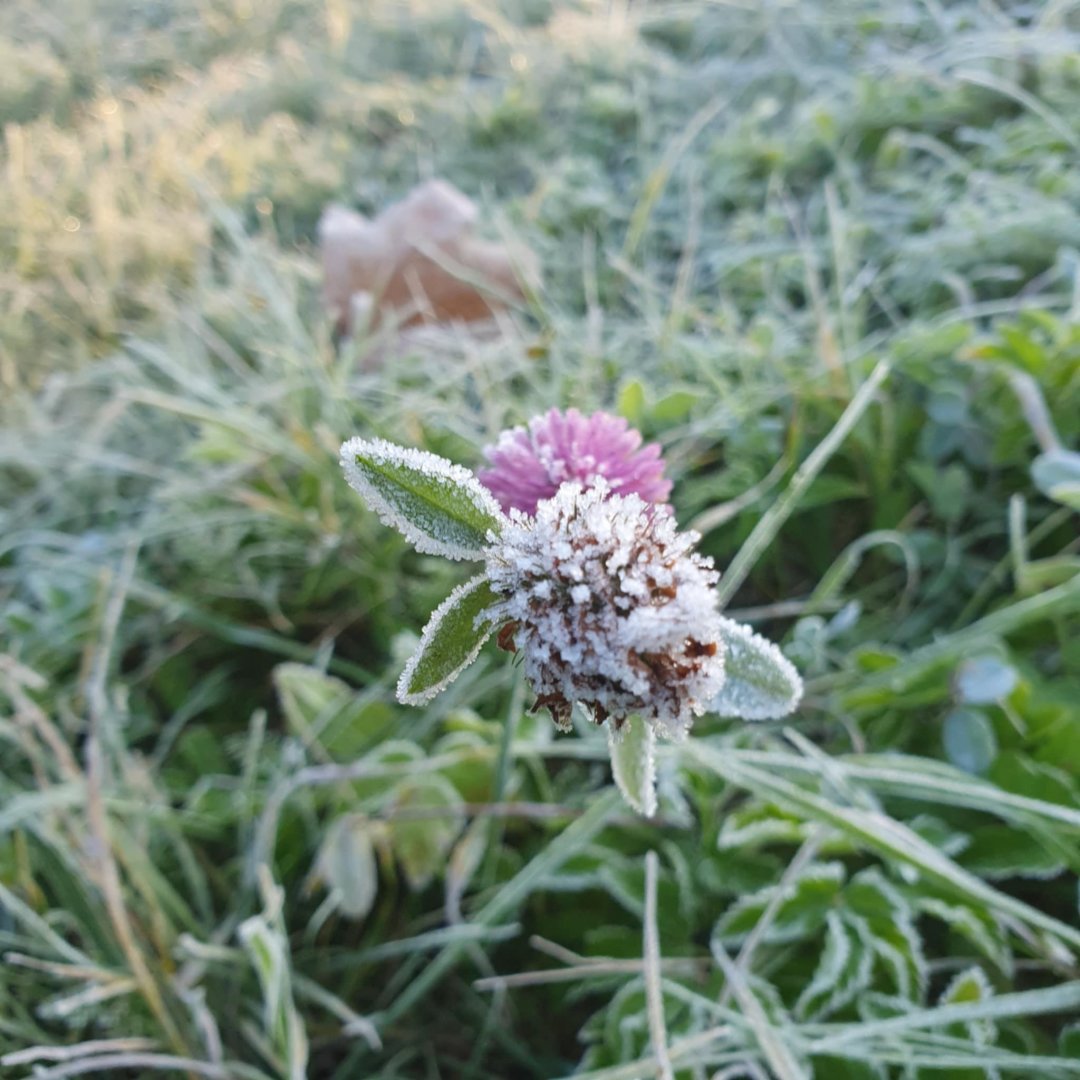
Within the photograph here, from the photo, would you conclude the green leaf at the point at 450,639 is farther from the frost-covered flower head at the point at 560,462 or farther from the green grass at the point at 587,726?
the green grass at the point at 587,726

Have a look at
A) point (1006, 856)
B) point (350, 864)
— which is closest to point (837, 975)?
point (1006, 856)

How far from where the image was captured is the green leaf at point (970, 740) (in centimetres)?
81

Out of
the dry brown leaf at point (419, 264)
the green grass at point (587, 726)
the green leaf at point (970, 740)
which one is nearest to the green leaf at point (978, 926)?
the green grass at point (587, 726)

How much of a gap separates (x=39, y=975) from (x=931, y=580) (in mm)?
972

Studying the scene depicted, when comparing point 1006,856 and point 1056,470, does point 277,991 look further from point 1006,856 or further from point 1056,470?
point 1056,470

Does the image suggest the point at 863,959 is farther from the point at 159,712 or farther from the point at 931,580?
the point at 159,712

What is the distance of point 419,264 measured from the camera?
67.2 inches

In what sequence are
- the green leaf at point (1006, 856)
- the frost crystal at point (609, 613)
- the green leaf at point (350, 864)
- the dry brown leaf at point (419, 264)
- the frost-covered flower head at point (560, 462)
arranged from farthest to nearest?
the dry brown leaf at point (419, 264) < the green leaf at point (350, 864) < the green leaf at point (1006, 856) < the frost-covered flower head at point (560, 462) < the frost crystal at point (609, 613)

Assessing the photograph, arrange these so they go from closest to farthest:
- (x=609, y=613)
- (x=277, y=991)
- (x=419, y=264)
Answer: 1. (x=609, y=613)
2. (x=277, y=991)
3. (x=419, y=264)

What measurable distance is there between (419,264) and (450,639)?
134 cm

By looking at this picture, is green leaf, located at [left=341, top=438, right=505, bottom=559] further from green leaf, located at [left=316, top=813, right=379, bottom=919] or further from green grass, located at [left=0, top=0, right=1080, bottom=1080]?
green leaf, located at [left=316, top=813, right=379, bottom=919]

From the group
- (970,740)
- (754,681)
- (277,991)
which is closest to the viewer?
(754,681)

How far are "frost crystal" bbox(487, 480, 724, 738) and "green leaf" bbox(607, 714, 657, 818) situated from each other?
0.13 ft

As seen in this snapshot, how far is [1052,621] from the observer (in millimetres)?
924
